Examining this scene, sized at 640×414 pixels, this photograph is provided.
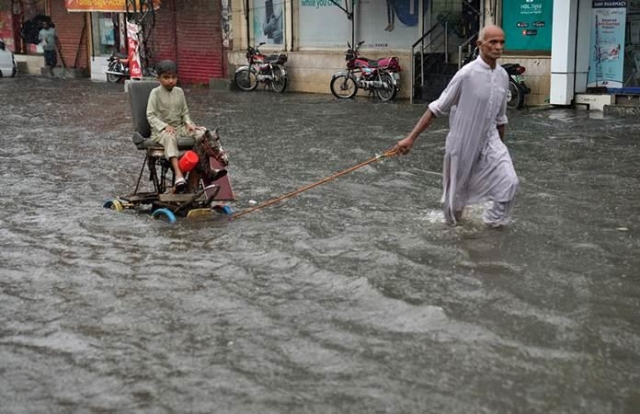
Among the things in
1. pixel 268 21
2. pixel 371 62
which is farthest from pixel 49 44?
pixel 371 62

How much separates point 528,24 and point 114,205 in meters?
11.6

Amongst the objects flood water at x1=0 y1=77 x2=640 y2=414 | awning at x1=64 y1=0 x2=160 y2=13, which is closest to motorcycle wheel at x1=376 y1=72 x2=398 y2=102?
flood water at x1=0 y1=77 x2=640 y2=414

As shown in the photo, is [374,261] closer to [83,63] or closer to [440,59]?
[440,59]

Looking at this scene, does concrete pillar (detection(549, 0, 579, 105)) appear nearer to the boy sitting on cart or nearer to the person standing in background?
the boy sitting on cart

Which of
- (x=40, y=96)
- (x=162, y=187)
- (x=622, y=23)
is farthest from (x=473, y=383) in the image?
(x=40, y=96)

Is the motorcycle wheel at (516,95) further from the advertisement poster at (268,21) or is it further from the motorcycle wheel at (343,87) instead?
the advertisement poster at (268,21)

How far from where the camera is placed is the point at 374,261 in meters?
6.54

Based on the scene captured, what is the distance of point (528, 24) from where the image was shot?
1784cm

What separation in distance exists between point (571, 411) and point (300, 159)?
8.23 meters

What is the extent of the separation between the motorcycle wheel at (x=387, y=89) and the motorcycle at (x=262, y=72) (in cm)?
354

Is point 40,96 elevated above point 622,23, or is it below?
below

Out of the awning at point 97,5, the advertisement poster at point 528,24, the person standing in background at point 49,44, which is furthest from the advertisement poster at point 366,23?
the person standing in background at point 49,44

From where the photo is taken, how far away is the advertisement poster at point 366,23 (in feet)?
67.4

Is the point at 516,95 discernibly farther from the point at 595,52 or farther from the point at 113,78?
the point at 113,78
